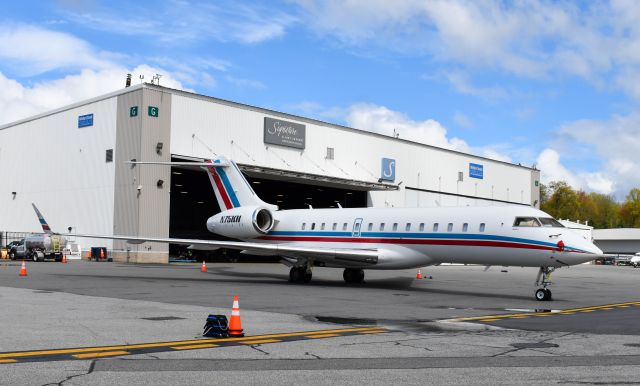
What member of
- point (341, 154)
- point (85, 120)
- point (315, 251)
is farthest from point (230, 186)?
point (341, 154)

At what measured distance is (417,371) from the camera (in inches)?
332

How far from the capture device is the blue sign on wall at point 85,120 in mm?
46875

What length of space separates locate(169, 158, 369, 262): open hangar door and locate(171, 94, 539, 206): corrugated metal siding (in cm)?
149

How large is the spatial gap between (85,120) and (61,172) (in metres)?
4.66

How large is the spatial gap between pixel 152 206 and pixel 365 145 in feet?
65.2

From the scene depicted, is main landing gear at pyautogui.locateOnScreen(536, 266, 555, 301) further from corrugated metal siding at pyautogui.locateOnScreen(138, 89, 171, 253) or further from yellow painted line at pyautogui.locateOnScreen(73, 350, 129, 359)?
corrugated metal siding at pyautogui.locateOnScreen(138, 89, 171, 253)

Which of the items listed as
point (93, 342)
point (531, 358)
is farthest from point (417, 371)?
point (93, 342)

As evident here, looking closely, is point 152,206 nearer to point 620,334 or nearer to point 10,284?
point 10,284

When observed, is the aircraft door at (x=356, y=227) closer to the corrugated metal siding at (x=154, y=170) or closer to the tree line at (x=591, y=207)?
the corrugated metal siding at (x=154, y=170)

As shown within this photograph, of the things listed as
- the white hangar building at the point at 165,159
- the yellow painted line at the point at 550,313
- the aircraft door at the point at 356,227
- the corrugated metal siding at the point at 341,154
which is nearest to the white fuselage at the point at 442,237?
the aircraft door at the point at 356,227

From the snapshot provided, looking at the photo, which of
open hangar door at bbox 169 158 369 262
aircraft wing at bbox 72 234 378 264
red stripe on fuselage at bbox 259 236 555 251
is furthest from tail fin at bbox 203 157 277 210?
open hangar door at bbox 169 158 369 262

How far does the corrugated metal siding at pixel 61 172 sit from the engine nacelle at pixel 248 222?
54.0ft

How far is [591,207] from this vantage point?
139875 millimetres

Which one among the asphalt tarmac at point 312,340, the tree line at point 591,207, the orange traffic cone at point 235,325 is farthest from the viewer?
the tree line at point 591,207
